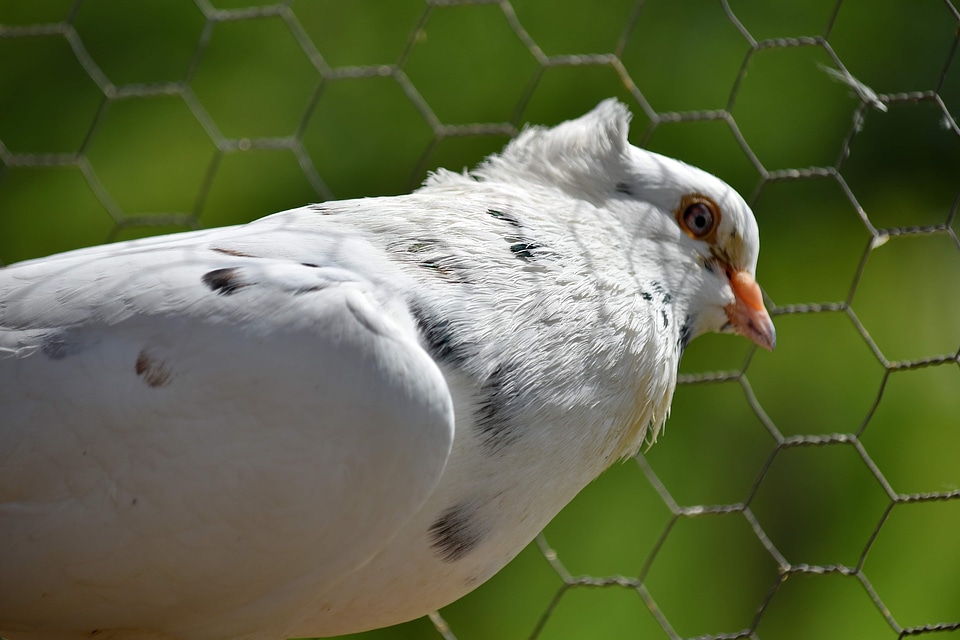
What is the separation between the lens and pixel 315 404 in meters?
0.73

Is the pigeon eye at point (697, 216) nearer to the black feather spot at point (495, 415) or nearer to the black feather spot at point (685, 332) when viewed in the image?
the black feather spot at point (685, 332)

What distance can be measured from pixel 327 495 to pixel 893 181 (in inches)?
52.1

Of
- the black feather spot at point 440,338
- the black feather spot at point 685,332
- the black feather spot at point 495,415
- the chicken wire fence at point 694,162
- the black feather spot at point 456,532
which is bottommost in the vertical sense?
the chicken wire fence at point 694,162

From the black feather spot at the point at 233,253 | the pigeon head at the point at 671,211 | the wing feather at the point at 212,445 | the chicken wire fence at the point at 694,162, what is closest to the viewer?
the wing feather at the point at 212,445

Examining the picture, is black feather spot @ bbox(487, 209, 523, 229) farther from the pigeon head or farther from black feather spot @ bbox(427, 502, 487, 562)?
black feather spot @ bbox(427, 502, 487, 562)

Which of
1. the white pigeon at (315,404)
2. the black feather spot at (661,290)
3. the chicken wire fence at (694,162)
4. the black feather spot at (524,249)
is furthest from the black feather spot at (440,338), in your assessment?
the chicken wire fence at (694,162)

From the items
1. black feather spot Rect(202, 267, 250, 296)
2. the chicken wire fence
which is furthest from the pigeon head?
the chicken wire fence

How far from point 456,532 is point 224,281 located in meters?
0.28

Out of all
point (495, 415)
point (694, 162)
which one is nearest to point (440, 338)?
point (495, 415)

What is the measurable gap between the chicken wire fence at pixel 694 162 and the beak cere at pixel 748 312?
0.66 m

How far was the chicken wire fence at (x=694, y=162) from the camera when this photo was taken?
1.65 m

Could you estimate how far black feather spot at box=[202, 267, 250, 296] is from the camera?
77 cm

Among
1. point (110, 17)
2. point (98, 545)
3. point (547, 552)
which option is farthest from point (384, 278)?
point (110, 17)

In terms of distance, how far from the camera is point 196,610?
79 centimetres
